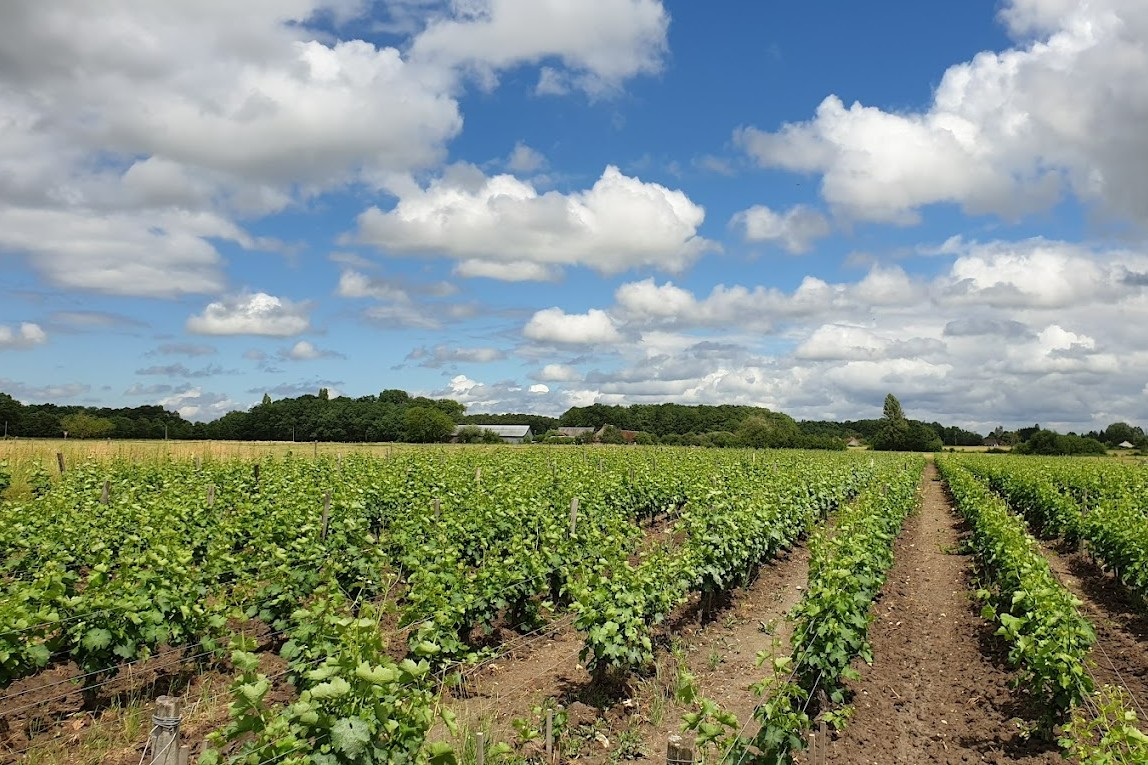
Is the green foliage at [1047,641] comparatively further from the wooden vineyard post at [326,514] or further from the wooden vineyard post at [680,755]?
the wooden vineyard post at [326,514]

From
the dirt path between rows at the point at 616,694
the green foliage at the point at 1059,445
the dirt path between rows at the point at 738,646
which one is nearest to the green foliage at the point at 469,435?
the green foliage at the point at 1059,445

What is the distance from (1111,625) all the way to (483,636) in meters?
8.78

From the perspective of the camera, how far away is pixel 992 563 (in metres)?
12.3

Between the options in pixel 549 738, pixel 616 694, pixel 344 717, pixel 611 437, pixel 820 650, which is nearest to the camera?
pixel 344 717

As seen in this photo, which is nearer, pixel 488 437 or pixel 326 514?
pixel 326 514

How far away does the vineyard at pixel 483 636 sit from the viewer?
Result: 184 inches

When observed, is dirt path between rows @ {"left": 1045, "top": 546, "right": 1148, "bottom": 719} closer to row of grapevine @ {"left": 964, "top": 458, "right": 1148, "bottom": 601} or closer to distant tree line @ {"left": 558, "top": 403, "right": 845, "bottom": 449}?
row of grapevine @ {"left": 964, "top": 458, "right": 1148, "bottom": 601}

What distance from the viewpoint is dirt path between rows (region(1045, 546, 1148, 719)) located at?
8492 mm

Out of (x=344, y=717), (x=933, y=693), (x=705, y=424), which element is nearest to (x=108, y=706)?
(x=344, y=717)

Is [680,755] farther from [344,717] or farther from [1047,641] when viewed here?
[1047,641]

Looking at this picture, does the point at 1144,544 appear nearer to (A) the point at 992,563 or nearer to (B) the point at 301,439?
(A) the point at 992,563

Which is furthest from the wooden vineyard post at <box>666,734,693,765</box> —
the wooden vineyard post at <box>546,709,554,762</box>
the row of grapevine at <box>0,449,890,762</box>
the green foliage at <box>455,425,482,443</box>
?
the green foliage at <box>455,425,482,443</box>

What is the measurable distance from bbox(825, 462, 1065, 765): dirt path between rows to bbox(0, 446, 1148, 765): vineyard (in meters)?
0.12

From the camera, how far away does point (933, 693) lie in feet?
26.1
